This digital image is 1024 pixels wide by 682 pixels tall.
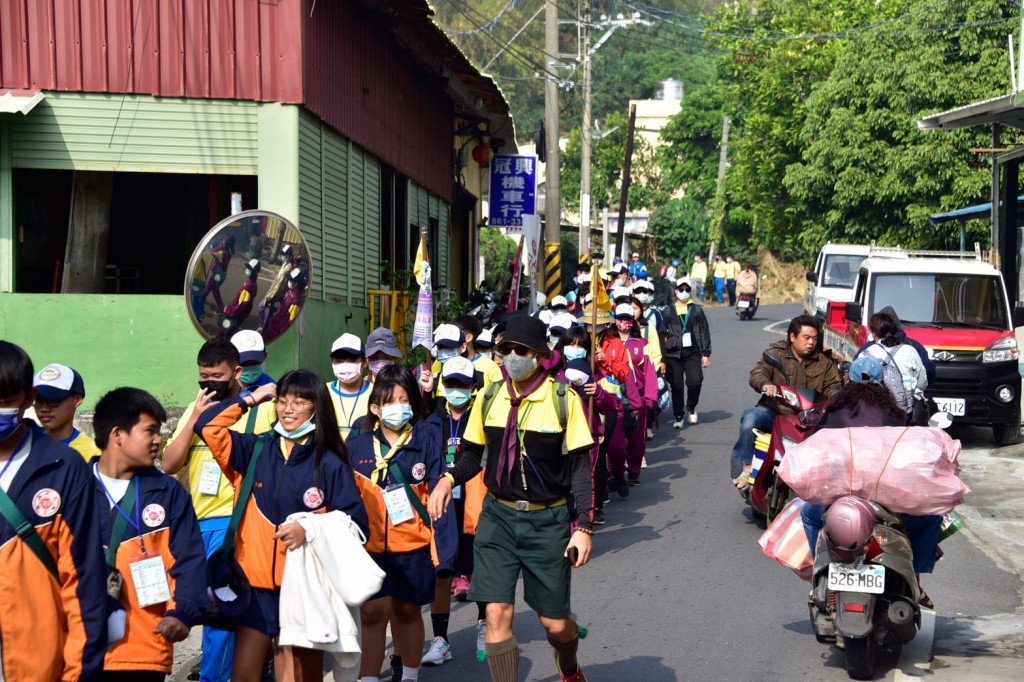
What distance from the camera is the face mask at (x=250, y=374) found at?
692 cm

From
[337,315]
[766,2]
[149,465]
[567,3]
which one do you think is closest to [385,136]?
[337,315]

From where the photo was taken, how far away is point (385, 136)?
57.8 feet

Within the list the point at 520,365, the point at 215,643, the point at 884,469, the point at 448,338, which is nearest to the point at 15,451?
the point at 215,643

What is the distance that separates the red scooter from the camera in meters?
9.39

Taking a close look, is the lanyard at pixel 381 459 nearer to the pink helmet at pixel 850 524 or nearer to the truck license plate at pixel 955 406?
the pink helmet at pixel 850 524

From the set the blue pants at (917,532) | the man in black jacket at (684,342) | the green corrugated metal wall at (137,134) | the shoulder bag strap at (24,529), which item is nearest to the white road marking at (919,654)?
the blue pants at (917,532)

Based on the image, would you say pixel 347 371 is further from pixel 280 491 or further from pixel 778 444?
pixel 778 444

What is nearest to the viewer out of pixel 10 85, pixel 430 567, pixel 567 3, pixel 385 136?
pixel 430 567

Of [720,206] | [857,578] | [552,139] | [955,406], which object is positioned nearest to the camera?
[857,578]

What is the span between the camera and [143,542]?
4.61 metres

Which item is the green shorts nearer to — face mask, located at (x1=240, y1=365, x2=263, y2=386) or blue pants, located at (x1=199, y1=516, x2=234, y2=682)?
blue pants, located at (x1=199, y1=516, x2=234, y2=682)

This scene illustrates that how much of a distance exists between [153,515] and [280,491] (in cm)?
82

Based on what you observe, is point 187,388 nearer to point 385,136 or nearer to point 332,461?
point 385,136

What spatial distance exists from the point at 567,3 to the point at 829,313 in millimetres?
37643
